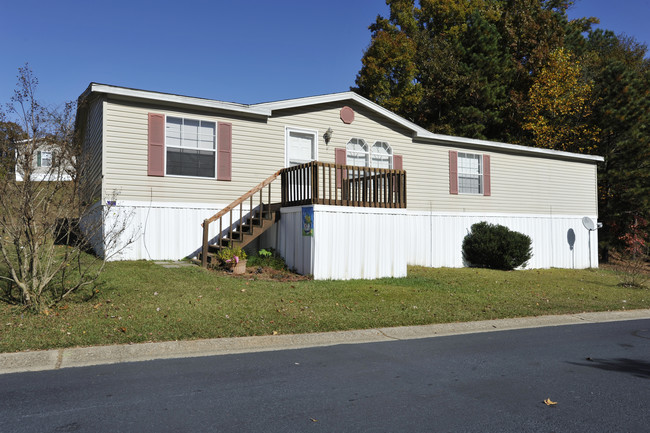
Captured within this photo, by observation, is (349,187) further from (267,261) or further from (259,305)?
(259,305)

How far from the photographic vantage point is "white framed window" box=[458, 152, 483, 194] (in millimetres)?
17719

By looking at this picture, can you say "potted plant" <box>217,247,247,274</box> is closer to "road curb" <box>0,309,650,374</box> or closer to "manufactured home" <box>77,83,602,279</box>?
"manufactured home" <box>77,83,602,279</box>

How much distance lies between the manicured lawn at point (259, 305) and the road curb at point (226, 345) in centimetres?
20

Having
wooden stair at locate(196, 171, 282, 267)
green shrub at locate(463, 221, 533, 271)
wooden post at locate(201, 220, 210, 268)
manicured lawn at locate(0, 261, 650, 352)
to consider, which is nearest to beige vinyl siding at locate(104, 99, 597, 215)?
wooden stair at locate(196, 171, 282, 267)

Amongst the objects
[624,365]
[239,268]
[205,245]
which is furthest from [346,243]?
[624,365]

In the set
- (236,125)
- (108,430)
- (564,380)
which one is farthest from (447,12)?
(108,430)

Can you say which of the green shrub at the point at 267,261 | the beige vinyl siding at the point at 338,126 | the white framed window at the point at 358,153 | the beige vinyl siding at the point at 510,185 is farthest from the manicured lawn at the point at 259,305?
the beige vinyl siding at the point at 338,126

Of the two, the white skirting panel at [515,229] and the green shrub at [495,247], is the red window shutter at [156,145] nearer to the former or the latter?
the white skirting panel at [515,229]

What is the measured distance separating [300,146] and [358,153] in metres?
2.03

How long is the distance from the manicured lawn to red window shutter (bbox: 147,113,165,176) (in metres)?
2.50

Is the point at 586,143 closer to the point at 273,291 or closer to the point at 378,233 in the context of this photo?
the point at 378,233

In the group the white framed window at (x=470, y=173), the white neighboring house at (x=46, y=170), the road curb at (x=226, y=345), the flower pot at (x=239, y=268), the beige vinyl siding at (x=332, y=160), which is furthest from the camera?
the white framed window at (x=470, y=173)

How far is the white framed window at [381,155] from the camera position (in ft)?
52.7

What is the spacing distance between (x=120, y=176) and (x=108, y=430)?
9.56 meters
